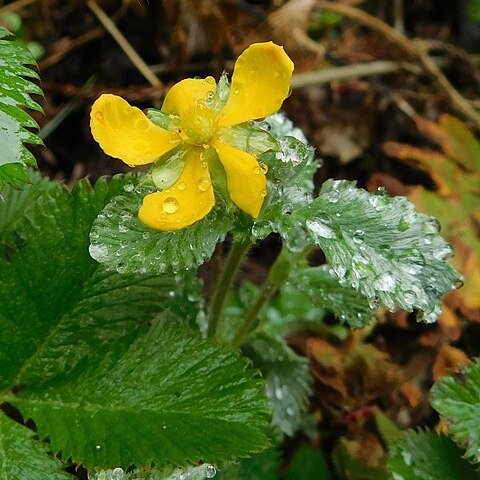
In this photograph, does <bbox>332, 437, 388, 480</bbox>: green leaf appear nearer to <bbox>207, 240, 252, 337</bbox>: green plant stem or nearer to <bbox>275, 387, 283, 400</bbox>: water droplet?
<bbox>275, 387, 283, 400</bbox>: water droplet

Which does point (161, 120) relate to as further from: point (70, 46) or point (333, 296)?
point (70, 46)

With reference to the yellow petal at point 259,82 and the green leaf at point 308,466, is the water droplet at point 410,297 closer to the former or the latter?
the yellow petal at point 259,82

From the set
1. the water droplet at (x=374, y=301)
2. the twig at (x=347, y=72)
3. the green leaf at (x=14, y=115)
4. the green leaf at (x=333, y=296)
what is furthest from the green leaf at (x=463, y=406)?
the twig at (x=347, y=72)

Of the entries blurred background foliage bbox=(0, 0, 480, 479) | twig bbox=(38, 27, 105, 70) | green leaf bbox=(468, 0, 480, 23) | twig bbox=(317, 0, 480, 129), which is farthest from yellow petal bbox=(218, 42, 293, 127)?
green leaf bbox=(468, 0, 480, 23)

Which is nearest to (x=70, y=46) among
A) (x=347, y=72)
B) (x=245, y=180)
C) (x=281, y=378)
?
(x=347, y=72)

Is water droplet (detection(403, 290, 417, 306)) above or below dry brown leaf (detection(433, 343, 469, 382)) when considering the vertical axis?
above
